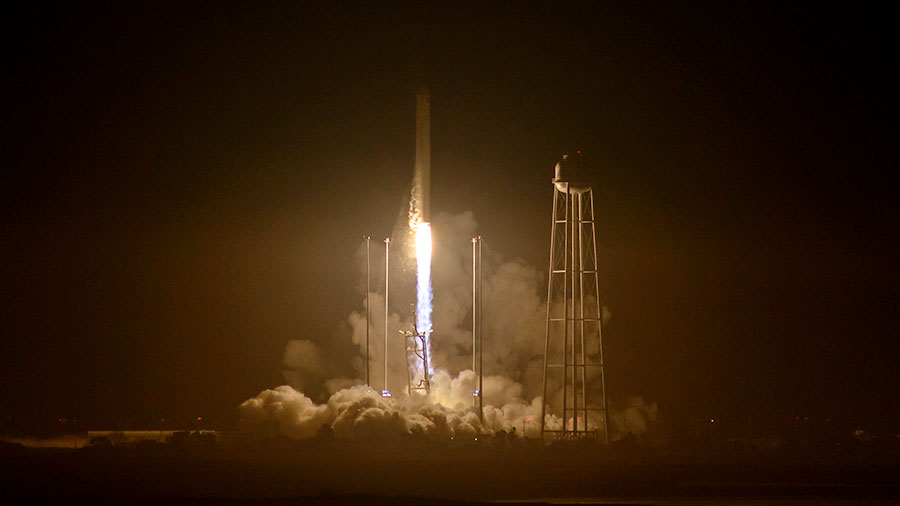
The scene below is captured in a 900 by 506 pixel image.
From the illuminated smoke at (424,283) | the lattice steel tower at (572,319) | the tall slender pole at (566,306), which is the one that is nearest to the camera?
the tall slender pole at (566,306)

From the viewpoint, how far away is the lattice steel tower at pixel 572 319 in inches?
2522

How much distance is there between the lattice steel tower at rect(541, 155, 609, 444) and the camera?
2522 inches

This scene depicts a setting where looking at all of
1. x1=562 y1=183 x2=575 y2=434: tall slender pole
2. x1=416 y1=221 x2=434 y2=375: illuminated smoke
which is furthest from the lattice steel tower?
x1=416 y1=221 x2=434 y2=375: illuminated smoke

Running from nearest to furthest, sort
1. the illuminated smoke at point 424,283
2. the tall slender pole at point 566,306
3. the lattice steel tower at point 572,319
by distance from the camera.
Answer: the tall slender pole at point 566,306
the lattice steel tower at point 572,319
the illuminated smoke at point 424,283

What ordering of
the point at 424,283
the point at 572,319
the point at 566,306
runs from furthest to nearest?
the point at 424,283, the point at 566,306, the point at 572,319

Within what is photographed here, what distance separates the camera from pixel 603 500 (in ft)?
151

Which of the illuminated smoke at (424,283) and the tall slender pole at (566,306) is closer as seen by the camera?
the tall slender pole at (566,306)

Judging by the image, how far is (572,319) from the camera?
6372 centimetres

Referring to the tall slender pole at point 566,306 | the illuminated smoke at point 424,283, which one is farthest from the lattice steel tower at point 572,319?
the illuminated smoke at point 424,283

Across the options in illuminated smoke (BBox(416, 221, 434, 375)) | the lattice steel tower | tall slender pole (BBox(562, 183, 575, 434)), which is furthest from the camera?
illuminated smoke (BBox(416, 221, 434, 375))

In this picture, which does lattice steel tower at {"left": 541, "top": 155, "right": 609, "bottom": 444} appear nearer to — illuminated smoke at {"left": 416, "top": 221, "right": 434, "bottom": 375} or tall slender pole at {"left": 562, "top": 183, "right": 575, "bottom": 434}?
tall slender pole at {"left": 562, "top": 183, "right": 575, "bottom": 434}

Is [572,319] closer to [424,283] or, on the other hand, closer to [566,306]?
[566,306]

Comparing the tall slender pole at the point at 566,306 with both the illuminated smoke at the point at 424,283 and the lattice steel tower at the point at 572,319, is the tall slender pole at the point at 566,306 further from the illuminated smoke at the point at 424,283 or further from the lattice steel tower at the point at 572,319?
the illuminated smoke at the point at 424,283

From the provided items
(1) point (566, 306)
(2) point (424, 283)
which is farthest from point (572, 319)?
(2) point (424, 283)
